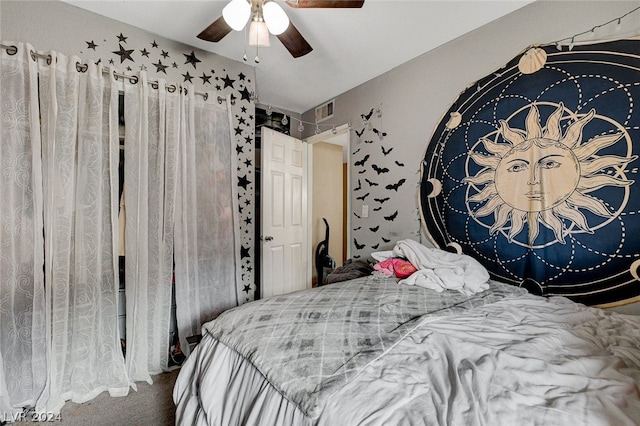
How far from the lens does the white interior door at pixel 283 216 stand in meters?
2.92

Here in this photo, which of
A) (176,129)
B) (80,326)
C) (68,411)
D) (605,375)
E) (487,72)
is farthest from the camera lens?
(176,129)

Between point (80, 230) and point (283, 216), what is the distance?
70.1 inches

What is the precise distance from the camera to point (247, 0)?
1.51 m

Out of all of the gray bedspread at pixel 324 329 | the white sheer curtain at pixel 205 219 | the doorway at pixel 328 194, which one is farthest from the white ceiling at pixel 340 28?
the gray bedspread at pixel 324 329

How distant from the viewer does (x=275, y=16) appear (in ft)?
4.83

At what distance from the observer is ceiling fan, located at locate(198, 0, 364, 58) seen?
1.43 m

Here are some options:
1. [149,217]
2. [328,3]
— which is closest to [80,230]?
[149,217]

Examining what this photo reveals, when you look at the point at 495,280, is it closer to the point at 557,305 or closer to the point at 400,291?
the point at 557,305

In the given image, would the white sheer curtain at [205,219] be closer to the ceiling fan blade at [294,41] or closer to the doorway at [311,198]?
the doorway at [311,198]

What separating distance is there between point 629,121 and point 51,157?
325 centimetres

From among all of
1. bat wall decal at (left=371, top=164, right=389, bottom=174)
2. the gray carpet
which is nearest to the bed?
the gray carpet

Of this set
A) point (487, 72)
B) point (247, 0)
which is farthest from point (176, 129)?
point (487, 72)

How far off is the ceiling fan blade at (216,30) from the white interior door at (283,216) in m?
1.17

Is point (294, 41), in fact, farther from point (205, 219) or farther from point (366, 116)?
point (205, 219)
